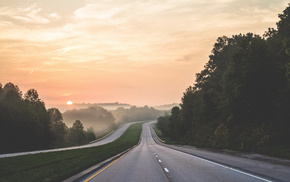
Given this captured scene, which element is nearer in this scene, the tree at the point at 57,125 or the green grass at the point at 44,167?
the green grass at the point at 44,167

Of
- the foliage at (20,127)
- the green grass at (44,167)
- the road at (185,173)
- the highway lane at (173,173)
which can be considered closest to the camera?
the road at (185,173)

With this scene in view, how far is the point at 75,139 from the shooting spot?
4754 inches

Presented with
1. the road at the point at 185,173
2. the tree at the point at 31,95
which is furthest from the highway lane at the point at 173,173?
the tree at the point at 31,95

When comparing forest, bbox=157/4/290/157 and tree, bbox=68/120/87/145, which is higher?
forest, bbox=157/4/290/157

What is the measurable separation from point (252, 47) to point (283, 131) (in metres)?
14.4

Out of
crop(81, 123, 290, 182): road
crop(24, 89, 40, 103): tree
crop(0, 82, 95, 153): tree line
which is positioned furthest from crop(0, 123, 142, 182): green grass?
crop(24, 89, 40, 103): tree

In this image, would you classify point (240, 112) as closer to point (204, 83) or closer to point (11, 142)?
point (204, 83)

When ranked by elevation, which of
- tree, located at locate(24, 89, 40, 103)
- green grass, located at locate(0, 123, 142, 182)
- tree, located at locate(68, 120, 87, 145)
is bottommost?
tree, located at locate(68, 120, 87, 145)

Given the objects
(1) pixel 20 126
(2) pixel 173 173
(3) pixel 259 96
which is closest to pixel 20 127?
(1) pixel 20 126

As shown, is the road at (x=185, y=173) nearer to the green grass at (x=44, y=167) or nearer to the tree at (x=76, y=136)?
the green grass at (x=44, y=167)

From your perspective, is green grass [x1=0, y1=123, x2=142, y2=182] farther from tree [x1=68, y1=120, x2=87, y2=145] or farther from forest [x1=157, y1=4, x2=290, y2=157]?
tree [x1=68, y1=120, x2=87, y2=145]

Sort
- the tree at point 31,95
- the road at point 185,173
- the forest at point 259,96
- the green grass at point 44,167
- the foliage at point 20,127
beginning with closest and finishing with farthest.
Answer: the road at point 185,173, the green grass at point 44,167, the forest at point 259,96, the foliage at point 20,127, the tree at point 31,95

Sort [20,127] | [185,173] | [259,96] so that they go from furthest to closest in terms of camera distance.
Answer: [20,127] < [259,96] < [185,173]

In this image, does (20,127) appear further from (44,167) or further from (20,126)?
(44,167)
